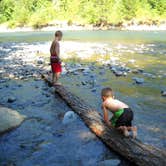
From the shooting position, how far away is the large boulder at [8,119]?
9188 mm

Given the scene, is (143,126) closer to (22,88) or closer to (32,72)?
(22,88)

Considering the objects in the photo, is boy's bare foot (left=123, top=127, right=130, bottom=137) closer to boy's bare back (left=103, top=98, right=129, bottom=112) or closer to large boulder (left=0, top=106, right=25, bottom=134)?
boy's bare back (left=103, top=98, right=129, bottom=112)

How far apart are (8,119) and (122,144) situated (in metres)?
3.56

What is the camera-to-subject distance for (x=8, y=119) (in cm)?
955

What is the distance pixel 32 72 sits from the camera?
18.1 meters

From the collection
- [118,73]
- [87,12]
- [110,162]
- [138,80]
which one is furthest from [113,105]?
[87,12]

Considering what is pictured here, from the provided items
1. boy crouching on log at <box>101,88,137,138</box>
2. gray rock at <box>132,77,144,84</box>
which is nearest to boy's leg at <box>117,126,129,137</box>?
boy crouching on log at <box>101,88,137,138</box>

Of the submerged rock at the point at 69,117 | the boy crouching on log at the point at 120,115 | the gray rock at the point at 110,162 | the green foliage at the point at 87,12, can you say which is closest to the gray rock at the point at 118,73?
the submerged rock at the point at 69,117

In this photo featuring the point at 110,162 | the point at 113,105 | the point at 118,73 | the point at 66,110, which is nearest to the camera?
the point at 110,162

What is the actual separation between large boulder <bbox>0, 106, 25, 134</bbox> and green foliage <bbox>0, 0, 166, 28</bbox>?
8187cm

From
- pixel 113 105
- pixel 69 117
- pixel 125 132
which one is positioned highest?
pixel 113 105

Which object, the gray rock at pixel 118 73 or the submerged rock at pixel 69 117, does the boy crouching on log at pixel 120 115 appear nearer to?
the submerged rock at pixel 69 117

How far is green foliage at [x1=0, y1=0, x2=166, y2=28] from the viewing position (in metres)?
92.8

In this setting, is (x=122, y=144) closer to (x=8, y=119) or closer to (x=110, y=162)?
(x=110, y=162)
